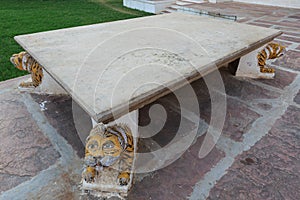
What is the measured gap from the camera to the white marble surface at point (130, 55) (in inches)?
37.2

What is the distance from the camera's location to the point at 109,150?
958 mm

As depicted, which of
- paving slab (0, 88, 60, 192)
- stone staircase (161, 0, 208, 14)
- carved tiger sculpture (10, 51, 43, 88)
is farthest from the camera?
stone staircase (161, 0, 208, 14)

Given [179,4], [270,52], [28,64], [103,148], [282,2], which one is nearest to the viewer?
[103,148]

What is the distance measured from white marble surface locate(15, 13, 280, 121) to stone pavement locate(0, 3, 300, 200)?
44 cm

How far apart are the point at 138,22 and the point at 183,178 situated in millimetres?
1527

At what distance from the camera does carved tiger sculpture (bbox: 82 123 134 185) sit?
37.6 inches

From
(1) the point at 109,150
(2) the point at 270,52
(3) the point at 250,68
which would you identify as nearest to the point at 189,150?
(1) the point at 109,150

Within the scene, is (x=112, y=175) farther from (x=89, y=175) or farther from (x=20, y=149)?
(x=20, y=149)

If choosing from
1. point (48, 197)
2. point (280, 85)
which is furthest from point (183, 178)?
point (280, 85)

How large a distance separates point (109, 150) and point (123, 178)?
18cm

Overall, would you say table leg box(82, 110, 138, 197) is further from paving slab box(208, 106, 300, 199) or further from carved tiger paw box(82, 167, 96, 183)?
paving slab box(208, 106, 300, 199)

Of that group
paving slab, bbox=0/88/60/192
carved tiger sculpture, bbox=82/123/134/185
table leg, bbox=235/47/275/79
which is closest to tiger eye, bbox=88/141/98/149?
carved tiger sculpture, bbox=82/123/134/185

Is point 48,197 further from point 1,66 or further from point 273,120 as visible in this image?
point 1,66

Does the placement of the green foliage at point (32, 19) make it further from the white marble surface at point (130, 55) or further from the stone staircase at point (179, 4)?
the white marble surface at point (130, 55)
